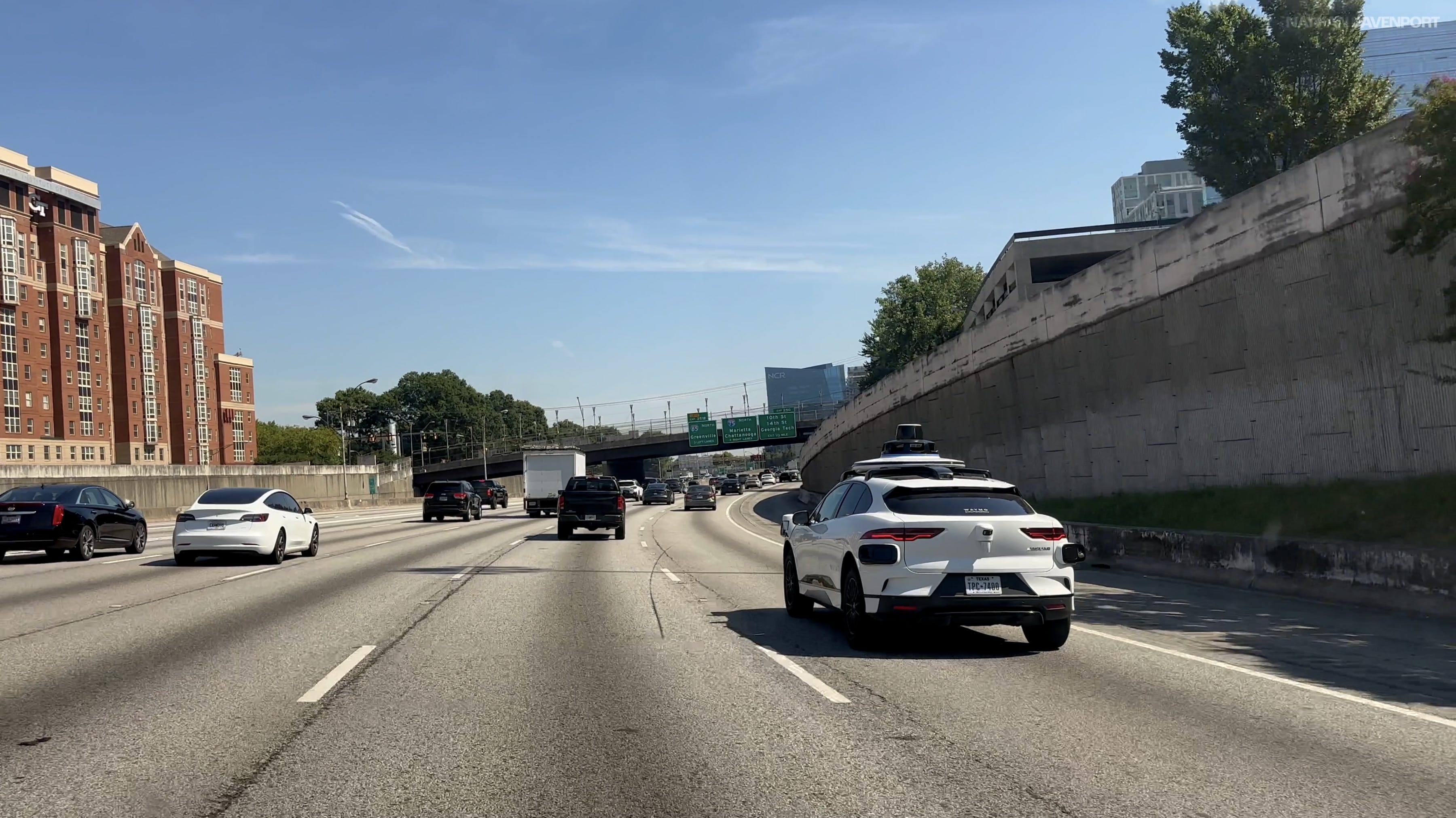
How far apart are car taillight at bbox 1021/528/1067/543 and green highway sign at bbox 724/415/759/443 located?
8025 cm

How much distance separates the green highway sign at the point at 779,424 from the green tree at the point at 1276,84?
132ft

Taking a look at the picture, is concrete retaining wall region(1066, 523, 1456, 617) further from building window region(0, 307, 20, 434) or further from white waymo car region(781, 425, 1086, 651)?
building window region(0, 307, 20, 434)

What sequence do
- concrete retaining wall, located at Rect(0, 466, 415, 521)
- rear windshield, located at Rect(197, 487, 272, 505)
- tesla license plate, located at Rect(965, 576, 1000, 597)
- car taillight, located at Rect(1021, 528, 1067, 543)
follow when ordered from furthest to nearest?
concrete retaining wall, located at Rect(0, 466, 415, 521) → rear windshield, located at Rect(197, 487, 272, 505) → car taillight, located at Rect(1021, 528, 1067, 543) → tesla license plate, located at Rect(965, 576, 1000, 597)

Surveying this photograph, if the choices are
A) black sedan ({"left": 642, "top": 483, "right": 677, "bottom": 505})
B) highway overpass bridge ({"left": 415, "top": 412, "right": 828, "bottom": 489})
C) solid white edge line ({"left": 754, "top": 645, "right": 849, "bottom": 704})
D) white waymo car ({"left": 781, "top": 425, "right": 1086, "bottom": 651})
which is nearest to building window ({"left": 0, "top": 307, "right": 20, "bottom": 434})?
highway overpass bridge ({"left": 415, "top": 412, "right": 828, "bottom": 489})

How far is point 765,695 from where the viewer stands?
8.65 m

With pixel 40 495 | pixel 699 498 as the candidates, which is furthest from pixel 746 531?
pixel 699 498

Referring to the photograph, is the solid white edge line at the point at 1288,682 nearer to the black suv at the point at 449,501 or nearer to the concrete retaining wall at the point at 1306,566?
the concrete retaining wall at the point at 1306,566

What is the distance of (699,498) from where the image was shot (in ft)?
211

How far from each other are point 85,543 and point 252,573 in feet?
16.9

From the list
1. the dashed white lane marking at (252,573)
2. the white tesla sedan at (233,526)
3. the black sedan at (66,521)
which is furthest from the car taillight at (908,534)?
the black sedan at (66,521)

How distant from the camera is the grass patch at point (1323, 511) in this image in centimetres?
1434

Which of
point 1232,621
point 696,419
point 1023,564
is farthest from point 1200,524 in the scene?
point 696,419

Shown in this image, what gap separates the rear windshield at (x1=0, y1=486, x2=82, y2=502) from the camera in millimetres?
21531

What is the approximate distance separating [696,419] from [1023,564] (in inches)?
3226
